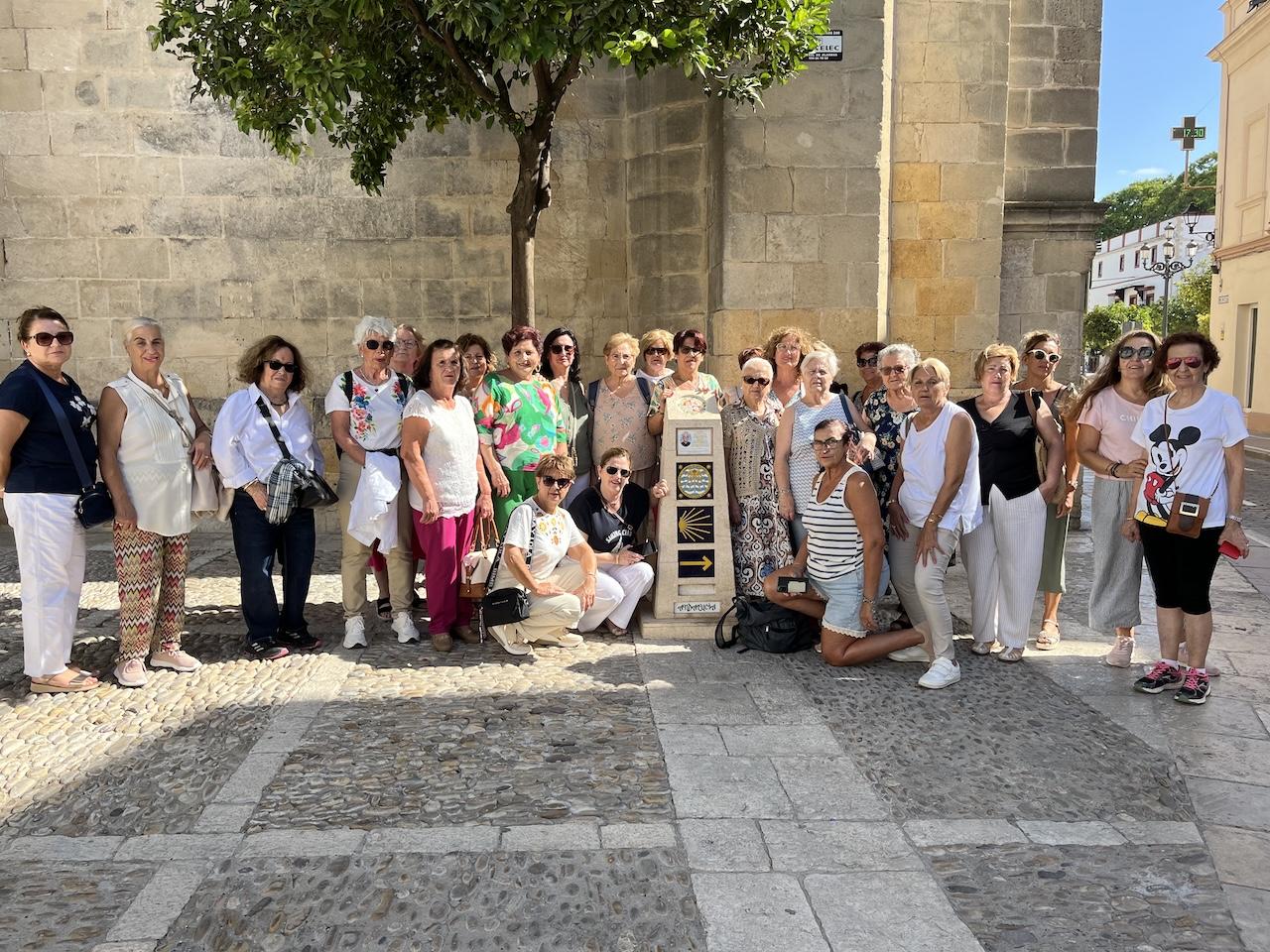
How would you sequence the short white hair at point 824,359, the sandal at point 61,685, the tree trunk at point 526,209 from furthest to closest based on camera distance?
the tree trunk at point 526,209 → the short white hair at point 824,359 → the sandal at point 61,685

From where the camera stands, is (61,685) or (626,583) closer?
(61,685)

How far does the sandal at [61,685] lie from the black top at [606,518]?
265cm

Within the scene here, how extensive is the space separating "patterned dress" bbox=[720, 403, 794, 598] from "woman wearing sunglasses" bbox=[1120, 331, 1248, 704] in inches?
74.3

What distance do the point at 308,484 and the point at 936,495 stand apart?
10.9 feet

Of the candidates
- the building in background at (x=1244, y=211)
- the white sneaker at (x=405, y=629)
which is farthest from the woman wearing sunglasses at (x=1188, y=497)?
the building in background at (x=1244, y=211)

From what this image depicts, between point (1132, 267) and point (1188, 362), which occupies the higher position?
point (1132, 267)

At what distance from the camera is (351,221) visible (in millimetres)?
9500

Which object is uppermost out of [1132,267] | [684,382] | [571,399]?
[1132,267]

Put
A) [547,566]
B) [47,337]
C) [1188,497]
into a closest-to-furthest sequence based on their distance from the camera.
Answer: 1. [1188,497]
2. [47,337]
3. [547,566]

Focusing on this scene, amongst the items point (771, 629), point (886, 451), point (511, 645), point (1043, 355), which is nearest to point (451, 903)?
point (511, 645)

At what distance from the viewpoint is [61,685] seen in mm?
4750

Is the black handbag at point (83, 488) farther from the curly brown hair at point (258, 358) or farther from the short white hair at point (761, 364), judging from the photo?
the short white hair at point (761, 364)

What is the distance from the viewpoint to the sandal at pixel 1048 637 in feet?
18.0

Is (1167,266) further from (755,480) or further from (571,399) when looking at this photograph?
(571,399)
